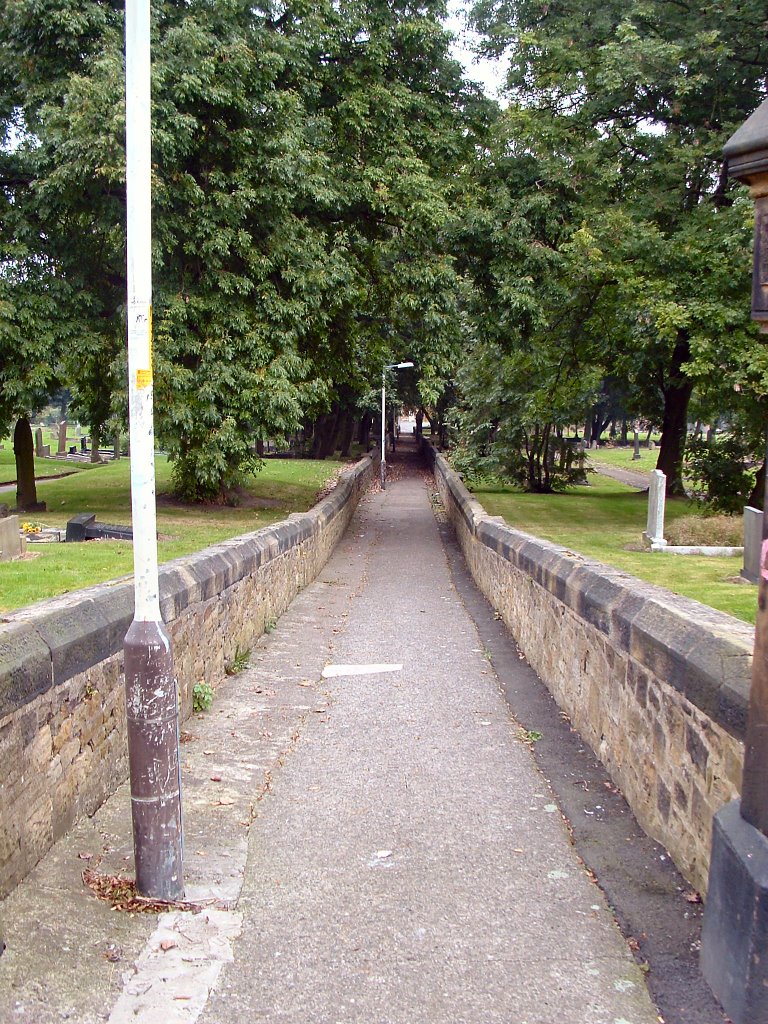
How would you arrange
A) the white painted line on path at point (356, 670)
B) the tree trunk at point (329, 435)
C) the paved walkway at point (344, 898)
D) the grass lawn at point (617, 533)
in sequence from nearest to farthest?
the paved walkway at point (344, 898)
the white painted line on path at point (356, 670)
the grass lawn at point (617, 533)
the tree trunk at point (329, 435)

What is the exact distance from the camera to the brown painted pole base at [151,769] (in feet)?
13.7

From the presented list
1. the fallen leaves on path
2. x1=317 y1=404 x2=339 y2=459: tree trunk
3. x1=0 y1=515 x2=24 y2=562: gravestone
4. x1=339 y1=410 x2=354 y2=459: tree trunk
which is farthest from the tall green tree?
x1=339 y1=410 x2=354 y2=459: tree trunk

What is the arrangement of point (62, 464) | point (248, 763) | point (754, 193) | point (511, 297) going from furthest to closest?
point (62, 464)
point (511, 297)
point (248, 763)
point (754, 193)

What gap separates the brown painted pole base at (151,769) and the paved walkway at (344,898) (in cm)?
19

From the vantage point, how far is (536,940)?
12.8 feet

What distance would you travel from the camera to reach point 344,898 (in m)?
4.29

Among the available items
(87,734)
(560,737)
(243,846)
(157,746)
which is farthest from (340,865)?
(560,737)

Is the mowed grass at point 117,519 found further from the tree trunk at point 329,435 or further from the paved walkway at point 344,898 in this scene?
the tree trunk at point 329,435

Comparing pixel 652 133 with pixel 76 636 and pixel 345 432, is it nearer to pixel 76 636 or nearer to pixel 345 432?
pixel 76 636

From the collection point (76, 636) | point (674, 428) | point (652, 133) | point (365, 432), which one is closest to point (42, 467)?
point (674, 428)

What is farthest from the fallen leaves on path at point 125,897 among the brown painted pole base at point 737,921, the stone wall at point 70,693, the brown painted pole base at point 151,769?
the brown painted pole base at point 737,921

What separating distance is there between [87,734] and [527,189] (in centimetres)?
1708

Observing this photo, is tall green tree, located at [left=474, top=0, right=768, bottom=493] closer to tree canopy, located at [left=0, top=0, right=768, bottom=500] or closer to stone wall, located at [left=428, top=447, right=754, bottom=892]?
tree canopy, located at [left=0, top=0, right=768, bottom=500]

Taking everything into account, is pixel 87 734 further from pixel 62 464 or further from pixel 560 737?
pixel 62 464
